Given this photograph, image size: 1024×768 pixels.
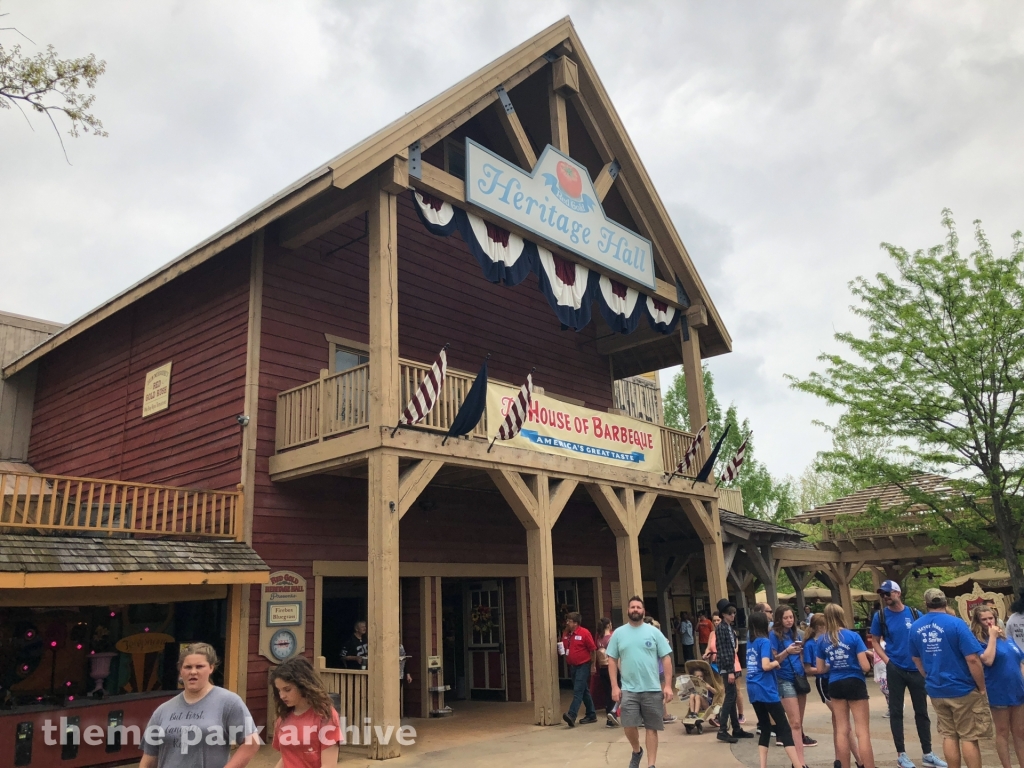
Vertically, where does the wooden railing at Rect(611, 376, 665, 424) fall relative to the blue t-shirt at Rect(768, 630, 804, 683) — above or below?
above

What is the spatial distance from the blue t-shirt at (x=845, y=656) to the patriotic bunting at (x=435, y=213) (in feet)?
24.3

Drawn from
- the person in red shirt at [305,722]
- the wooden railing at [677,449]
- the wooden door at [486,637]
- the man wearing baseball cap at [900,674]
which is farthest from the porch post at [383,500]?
the wooden railing at [677,449]

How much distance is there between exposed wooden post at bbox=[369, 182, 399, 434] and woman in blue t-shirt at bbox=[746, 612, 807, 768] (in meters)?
4.65

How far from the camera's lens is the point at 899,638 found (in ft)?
25.3

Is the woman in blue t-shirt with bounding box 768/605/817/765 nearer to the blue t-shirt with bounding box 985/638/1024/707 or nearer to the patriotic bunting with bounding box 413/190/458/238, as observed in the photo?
the blue t-shirt with bounding box 985/638/1024/707

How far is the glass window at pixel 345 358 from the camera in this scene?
44.5 feet

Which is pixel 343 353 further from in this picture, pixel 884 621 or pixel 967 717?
pixel 967 717

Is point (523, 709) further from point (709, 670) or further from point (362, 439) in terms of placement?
point (362, 439)

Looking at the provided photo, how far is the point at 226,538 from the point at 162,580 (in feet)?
5.71

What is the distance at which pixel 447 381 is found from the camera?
464 inches

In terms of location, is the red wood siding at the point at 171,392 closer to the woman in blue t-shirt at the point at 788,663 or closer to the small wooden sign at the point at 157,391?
the small wooden sign at the point at 157,391

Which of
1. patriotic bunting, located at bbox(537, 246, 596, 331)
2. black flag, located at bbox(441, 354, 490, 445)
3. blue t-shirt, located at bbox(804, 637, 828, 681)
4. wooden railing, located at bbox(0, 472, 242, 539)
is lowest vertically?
blue t-shirt, located at bbox(804, 637, 828, 681)

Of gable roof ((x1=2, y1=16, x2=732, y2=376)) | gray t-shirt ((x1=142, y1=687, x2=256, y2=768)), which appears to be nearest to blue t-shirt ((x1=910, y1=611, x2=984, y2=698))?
gray t-shirt ((x1=142, y1=687, x2=256, y2=768))

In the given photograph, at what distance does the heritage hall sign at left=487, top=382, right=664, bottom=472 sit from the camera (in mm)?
12234
